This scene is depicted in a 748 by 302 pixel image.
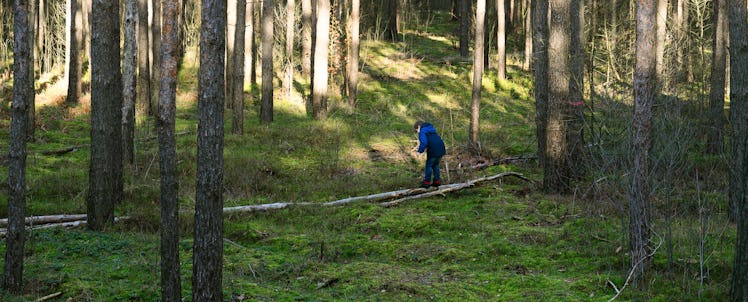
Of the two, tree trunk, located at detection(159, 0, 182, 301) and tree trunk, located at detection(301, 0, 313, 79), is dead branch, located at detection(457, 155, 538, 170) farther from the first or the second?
tree trunk, located at detection(159, 0, 182, 301)

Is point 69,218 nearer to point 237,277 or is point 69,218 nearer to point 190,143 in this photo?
point 237,277

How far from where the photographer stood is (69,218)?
11539 millimetres

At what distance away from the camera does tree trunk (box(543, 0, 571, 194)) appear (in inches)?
533

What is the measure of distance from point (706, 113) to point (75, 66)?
20.7m

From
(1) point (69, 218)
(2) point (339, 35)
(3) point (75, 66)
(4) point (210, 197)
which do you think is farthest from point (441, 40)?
(4) point (210, 197)

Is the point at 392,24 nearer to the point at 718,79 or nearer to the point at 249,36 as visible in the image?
the point at 249,36

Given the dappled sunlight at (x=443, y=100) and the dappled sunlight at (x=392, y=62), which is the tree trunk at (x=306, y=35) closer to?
the dappled sunlight at (x=392, y=62)

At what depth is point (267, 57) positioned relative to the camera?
834 inches

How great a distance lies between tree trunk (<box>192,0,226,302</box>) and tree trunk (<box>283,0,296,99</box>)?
18974mm

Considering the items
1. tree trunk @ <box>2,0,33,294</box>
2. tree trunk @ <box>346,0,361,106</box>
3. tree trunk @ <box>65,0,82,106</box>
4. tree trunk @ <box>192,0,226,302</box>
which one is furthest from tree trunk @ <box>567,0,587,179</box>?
tree trunk @ <box>65,0,82,106</box>

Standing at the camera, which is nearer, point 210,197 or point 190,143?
point 210,197

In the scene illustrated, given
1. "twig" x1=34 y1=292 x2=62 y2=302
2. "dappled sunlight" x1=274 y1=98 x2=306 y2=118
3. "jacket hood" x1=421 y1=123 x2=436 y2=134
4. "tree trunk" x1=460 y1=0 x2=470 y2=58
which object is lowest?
"twig" x1=34 y1=292 x2=62 y2=302

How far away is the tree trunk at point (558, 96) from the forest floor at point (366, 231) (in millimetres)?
573

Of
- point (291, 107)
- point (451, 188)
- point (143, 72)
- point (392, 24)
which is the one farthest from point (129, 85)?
point (392, 24)
